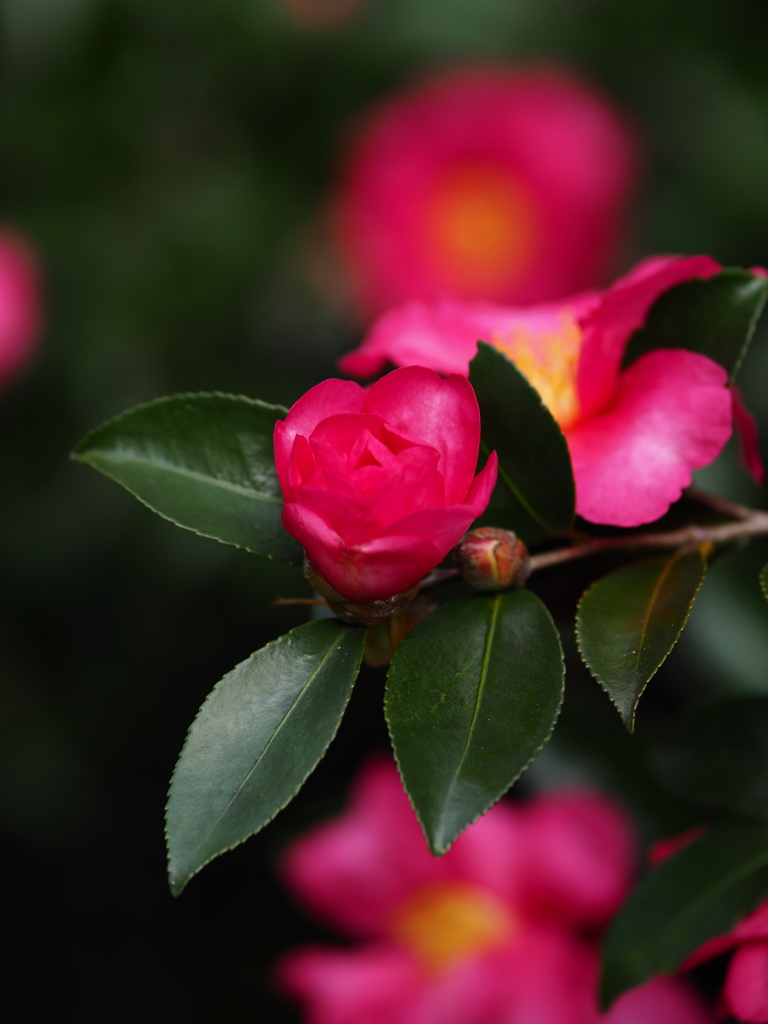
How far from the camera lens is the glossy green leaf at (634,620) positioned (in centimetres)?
35

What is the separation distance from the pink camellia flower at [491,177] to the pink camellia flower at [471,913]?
0.83 metres

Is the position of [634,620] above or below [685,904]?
above

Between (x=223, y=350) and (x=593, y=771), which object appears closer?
(x=593, y=771)

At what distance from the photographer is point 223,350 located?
1416 mm

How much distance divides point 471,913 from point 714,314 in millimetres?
459

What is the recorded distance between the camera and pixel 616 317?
44cm

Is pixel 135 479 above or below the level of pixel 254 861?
above

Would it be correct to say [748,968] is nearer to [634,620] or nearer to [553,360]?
[634,620]

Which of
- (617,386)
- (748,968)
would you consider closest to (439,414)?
(617,386)

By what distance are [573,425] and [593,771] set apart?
32 centimetres

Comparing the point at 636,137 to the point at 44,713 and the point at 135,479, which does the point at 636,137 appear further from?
the point at 135,479

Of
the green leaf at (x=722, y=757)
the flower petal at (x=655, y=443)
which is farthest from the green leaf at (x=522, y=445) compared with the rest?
the green leaf at (x=722, y=757)

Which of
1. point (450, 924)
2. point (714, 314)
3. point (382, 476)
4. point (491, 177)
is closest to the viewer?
point (382, 476)

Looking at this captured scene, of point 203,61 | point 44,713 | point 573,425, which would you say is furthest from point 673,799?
point 203,61
